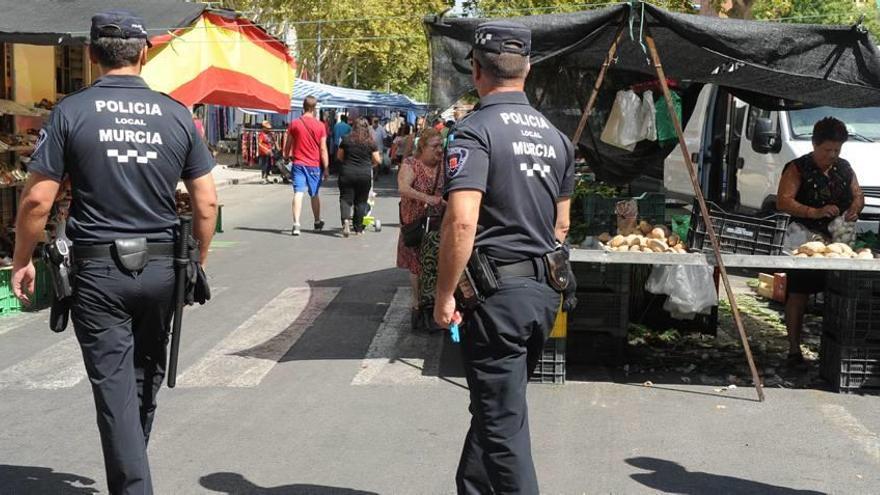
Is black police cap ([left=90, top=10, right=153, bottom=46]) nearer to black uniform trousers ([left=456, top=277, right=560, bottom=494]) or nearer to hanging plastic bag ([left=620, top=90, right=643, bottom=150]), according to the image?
black uniform trousers ([left=456, top=277, right=560, bottom=494])

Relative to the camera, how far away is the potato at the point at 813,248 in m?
7.31

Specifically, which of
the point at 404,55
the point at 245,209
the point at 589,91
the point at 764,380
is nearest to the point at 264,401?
the point at 764,380

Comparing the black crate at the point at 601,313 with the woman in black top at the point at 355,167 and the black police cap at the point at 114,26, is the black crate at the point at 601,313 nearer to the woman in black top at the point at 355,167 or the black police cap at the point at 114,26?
the black police cap at the point at 114,26

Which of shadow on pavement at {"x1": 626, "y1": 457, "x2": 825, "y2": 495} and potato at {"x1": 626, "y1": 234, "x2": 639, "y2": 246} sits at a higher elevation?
potato at {"x1": 626, "y1": 234, "x2": 639, "y2": 246}

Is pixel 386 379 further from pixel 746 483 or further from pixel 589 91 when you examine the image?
pixel 589 91

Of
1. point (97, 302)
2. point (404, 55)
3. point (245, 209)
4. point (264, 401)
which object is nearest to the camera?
point (97, 302)

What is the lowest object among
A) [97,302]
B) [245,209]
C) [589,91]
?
[245,209]

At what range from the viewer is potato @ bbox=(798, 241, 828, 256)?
24.0 ft

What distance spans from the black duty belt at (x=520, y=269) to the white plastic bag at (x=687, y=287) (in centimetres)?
445

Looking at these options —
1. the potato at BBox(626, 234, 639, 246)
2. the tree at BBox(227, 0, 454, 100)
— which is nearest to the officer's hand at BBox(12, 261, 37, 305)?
the potato at BBox(626, 234, 639, 246)

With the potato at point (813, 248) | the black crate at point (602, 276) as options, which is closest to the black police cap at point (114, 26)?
the black crate at point (602, 276)

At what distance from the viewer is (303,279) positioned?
11922 millimetres

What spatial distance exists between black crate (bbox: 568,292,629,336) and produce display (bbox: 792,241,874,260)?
4.25 feet

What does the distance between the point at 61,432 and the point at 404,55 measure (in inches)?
2008
